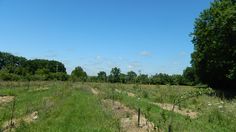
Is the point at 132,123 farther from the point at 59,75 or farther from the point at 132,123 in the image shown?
the point at 59,75

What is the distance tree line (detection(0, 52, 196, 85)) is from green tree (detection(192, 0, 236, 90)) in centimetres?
1201

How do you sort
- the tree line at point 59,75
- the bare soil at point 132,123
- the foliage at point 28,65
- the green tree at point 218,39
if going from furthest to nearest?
the foliage at point 28,65 → the tree line at point 59,75 → the green tree at point 218,39 → the bare soil at point 132,123

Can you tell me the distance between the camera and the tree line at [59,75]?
68.1 metres

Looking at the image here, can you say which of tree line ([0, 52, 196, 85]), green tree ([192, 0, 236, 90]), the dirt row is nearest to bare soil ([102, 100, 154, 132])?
the dirt row

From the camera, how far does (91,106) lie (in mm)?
19781

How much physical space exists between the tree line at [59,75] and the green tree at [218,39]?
39.4 feet

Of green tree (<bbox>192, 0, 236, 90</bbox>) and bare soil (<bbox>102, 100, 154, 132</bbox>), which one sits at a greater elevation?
green tree (<bbox>192, 0, 236, 90</bbox>)

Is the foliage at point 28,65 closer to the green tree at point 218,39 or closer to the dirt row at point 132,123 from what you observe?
the green tree at point 218,39

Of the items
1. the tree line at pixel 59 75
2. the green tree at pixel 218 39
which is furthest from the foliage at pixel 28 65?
the green tree at pixel 218 39

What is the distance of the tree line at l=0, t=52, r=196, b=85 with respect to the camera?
6814 centimetres

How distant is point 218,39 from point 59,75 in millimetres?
51031

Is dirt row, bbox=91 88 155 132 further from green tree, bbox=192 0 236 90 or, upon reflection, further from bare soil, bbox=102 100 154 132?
green tree, bbox=192 0 236 90

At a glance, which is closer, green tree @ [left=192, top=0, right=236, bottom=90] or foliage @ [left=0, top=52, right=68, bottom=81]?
green tree @ [left=192, top=0, right=236, bottom=90]

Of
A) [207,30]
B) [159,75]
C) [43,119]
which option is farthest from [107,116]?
[159,75]
